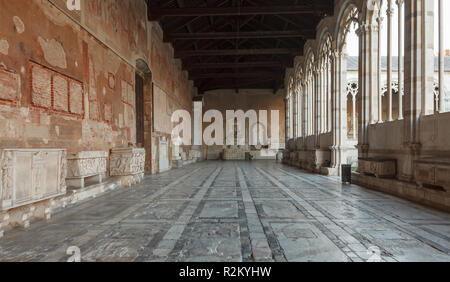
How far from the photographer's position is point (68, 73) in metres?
6.21

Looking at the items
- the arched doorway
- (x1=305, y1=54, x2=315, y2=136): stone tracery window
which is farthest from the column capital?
the arched doorway

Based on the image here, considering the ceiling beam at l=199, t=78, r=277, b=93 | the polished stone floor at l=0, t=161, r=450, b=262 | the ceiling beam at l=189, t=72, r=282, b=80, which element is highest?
the ceiling beam at l=199, t=78, r=277, b=93

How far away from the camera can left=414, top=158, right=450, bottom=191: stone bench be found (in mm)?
5056

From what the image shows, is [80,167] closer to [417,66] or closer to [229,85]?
[417,66]

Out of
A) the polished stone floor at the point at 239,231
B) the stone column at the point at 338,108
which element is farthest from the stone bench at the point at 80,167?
the stone column at the point at 338,108

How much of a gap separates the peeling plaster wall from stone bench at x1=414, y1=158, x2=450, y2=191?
787cm

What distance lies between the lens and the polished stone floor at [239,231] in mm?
3121

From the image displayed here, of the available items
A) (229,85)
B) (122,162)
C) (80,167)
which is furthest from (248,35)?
(229,85)

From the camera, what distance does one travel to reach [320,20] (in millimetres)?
13641

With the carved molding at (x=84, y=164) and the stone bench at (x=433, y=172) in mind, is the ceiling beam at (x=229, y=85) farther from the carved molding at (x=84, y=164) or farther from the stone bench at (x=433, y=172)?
the stone bench at (x=433, y=172)

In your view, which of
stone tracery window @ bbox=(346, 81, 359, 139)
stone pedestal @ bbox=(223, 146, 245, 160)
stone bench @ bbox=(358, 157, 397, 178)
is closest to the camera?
stone bench @ bbox=(358, 157, 397, 178)

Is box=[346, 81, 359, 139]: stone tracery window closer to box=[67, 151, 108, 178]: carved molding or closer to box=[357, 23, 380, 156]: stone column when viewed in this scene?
box=[357, 23, 380, 156]: stone column
